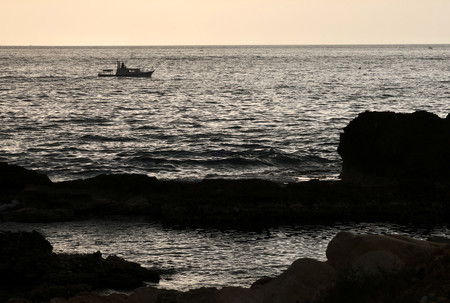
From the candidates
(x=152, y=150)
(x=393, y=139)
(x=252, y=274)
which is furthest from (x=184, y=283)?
(x=152, y=150)

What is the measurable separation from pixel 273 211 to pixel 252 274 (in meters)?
7.24

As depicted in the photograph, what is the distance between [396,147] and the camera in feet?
117

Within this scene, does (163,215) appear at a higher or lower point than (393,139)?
lower

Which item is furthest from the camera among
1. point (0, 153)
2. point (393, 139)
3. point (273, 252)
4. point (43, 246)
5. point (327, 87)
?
point (327, 87)

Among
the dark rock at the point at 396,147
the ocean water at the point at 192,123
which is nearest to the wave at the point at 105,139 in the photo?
the ocean water at the point at 192,123

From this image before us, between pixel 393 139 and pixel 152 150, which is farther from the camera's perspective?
pixel 152 150

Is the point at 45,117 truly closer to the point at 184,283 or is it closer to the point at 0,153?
the point at 0,153

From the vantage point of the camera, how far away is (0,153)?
55750mm

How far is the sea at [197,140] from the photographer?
86.5 feet

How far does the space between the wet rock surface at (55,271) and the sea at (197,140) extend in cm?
111

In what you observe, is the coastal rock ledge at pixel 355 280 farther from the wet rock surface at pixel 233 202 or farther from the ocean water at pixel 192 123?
the ocean water at pixel 192 123

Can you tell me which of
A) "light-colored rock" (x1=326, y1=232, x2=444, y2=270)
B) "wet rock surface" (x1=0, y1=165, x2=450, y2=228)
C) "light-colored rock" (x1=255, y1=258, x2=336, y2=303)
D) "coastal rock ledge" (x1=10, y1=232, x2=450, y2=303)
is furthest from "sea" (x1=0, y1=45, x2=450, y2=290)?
"light-colored rock" (x1=326, y1=232, x2=444, y2=270)

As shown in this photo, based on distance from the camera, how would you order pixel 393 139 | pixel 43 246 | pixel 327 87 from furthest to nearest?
pixel 327 87, pixel 393 139, pixel 43 246

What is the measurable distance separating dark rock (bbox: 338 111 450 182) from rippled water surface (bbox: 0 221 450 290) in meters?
6.16
